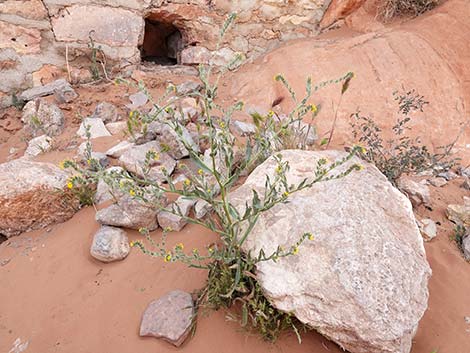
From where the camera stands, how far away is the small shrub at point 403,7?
3.49 m

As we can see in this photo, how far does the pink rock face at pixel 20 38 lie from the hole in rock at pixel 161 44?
Result: 1.14 m

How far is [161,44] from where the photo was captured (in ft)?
13.8

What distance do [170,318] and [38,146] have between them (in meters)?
1.91

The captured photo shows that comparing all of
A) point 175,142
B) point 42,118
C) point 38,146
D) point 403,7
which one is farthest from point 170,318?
point 403,7

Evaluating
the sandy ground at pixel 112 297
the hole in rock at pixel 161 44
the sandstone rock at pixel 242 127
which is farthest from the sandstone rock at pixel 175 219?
the hole in rock at pixel 161 44

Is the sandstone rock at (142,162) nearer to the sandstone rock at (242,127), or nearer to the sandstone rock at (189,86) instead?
the sandstone rock at (242,127)

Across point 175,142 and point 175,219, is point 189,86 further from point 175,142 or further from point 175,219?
point 175,219

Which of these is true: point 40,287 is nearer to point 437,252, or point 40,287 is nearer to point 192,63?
point 437,252

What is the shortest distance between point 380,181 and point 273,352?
36.8 inches

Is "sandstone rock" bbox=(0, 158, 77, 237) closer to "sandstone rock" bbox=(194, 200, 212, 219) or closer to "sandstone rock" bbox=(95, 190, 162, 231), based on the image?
"sandstone rock" bbox=(95, 190, 162, 231)

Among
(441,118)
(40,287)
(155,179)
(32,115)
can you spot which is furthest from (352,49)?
(40,287)

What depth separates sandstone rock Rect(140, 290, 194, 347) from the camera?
1.38 meters

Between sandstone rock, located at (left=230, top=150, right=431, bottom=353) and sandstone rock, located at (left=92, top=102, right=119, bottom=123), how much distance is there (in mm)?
1839

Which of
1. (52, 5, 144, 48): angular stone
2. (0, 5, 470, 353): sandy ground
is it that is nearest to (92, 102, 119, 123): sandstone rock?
(52, 5, 144, 48): angular stone
